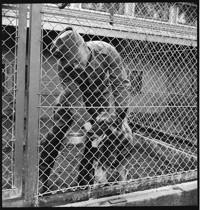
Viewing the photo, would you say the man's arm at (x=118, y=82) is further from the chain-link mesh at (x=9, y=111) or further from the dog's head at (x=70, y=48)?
the chain-link mesh at (x=9, y=111)

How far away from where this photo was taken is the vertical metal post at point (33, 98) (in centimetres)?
175

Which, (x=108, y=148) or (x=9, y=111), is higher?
(x=9, y=111)

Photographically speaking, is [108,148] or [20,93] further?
[108,148]

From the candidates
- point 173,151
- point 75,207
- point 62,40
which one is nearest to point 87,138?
point 75,207

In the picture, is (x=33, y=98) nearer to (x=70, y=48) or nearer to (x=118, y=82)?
(x=70, y=48)

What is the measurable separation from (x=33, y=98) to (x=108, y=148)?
1.19m

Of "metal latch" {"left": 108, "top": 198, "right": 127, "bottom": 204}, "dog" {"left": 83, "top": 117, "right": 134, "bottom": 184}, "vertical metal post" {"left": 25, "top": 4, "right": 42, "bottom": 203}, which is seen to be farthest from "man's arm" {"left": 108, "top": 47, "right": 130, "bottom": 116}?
"vertical metal post" {"left": 25, "top": 4, "right": 42, "bottom": 203}

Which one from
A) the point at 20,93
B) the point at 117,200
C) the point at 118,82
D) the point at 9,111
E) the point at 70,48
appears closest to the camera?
the point at 20,93

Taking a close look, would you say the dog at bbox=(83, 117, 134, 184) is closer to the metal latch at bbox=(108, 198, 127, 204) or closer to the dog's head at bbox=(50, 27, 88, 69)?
the metal latch at bbox=(108, 198, 127, 204)

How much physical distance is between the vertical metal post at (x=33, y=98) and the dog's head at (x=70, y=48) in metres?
0.54

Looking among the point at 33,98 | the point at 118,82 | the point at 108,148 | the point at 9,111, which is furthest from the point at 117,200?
the point at 9,111

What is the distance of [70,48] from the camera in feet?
7.66

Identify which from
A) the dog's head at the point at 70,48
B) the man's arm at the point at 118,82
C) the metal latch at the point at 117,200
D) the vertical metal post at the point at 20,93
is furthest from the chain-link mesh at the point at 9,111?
the man's arm at the point at 118,82

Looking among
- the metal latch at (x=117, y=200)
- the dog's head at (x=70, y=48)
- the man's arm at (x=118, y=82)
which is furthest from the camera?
the man's arm at (x=118, y=82)
